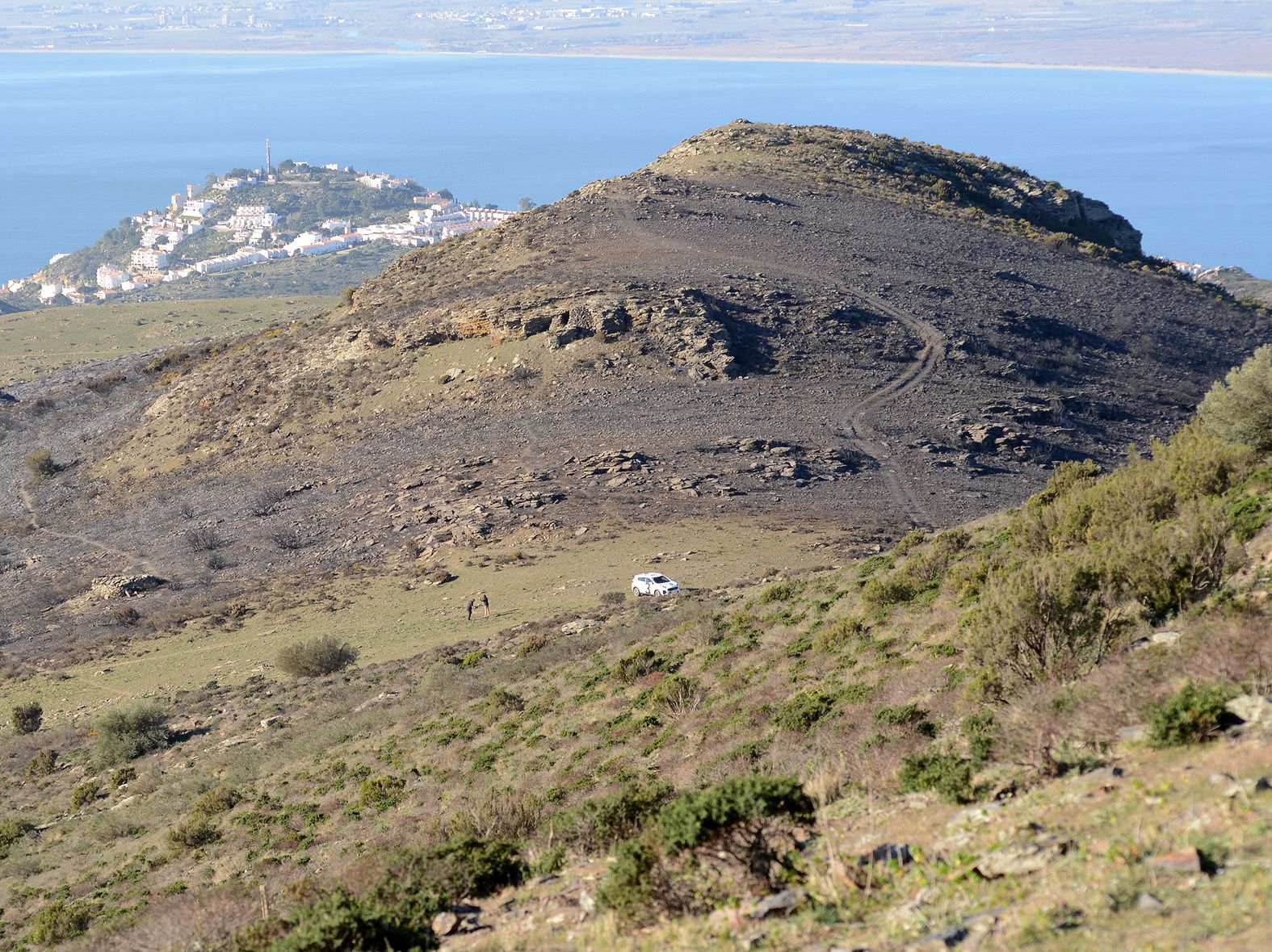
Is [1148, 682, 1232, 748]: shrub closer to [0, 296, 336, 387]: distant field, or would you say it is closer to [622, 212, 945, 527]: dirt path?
[622, 212, 945, 527]: dirt path

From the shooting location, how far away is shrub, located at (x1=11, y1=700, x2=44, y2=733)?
25.5 metres

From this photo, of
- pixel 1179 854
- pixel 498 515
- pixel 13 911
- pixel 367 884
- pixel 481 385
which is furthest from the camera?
pixel 481 385

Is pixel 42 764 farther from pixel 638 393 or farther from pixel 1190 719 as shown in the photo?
pixel 638 393

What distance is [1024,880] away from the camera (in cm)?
775

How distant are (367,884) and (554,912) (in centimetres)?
257

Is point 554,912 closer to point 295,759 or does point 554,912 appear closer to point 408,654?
point 295,759

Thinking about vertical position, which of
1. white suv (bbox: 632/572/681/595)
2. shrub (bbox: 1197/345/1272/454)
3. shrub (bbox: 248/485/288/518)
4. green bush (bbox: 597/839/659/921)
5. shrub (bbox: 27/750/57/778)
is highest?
shrub (bbox: 1197/345/1272/454)

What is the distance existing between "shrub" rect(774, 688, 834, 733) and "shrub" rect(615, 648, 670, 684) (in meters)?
4.13

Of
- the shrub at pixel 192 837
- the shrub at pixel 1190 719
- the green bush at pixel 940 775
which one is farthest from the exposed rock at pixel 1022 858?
the shrub at pixel 192 837

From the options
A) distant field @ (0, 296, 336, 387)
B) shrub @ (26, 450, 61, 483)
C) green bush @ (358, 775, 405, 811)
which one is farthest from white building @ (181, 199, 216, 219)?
green bush @ (358, 775, 405, 811)

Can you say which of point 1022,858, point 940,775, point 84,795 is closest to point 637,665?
point 940,775

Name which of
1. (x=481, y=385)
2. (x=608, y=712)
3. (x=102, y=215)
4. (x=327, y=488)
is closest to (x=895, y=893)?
(x=608, y=712)

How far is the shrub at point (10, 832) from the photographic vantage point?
60.9 feet

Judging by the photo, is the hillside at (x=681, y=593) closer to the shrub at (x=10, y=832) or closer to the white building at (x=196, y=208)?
the shrub at (x=10, y=832)
